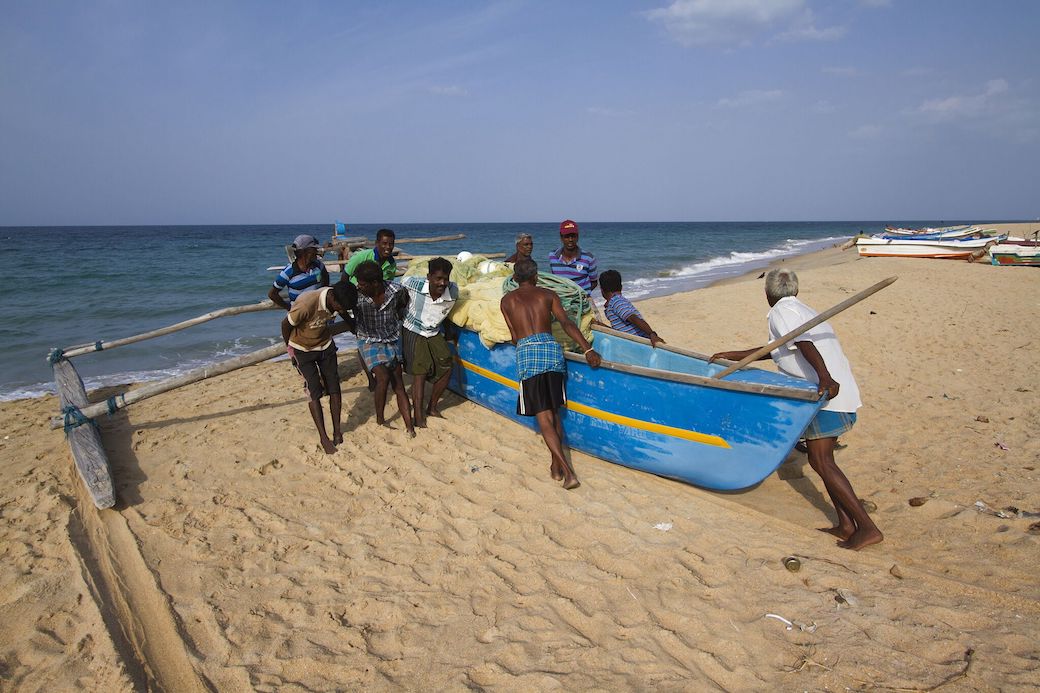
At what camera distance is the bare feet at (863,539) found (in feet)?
11.2

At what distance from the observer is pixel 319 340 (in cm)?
455

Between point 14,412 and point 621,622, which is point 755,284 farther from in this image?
point 14,412

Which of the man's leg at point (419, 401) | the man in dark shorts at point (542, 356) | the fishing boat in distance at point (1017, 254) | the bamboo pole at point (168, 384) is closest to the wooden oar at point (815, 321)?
the man in dark shorts at point (542, 356)

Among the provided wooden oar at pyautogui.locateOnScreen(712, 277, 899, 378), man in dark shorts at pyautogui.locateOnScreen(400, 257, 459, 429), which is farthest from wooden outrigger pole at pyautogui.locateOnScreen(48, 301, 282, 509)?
wooden oar at pyautogui.locateOnScreen(712, 277, 899, 378)

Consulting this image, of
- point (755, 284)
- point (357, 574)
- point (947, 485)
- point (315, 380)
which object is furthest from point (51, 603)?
point (755, 284)

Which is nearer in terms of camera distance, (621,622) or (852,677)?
(852,677)

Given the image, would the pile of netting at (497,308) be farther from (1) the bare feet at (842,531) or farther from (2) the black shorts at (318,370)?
(1) the bare feet at (842,531)

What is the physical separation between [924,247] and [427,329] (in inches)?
726

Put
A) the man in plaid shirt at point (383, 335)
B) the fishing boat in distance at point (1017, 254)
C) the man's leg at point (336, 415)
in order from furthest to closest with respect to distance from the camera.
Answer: the fishing boat in distance at point (1017, 254)
the man in plaid shirt at point (383, 335)
the man's leg at point (336, 415)

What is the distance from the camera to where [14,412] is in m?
6.28

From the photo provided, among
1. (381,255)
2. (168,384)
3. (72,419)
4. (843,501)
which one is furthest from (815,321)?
(72,419)

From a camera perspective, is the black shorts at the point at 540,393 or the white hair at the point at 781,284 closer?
the white hair at the point at 781,284

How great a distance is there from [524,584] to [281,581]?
1.32 metres

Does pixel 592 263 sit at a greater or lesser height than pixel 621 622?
greater
